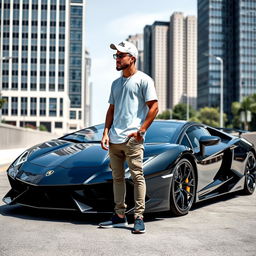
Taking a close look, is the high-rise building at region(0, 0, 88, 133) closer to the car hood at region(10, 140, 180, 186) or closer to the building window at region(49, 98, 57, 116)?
the building window at region(49, 98, 57, 116)

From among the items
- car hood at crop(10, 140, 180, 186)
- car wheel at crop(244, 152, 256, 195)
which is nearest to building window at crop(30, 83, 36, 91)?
car wheel at crop(244, 152, 256, 195)

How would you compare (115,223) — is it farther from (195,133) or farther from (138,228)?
(195,133)

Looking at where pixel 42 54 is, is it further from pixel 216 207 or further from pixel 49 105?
pixel 216 207

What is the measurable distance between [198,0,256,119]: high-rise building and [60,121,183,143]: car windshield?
12617 centimetres

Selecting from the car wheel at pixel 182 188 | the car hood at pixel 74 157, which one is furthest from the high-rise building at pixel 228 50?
the car hood at pixel 74 157

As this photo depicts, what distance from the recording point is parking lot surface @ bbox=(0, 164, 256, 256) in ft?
11.5

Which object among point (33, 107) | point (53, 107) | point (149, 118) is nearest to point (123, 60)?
point (149, 118)

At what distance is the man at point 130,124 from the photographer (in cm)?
417

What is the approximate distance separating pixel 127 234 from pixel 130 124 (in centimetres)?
99

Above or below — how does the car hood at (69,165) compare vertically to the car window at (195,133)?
below

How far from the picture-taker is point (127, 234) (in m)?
4.09

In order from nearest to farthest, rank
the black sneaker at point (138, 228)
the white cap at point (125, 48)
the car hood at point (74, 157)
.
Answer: the black sneaker at point (138, 228)
the white cap at point (125, 48)
the car hood at point (74, 157)

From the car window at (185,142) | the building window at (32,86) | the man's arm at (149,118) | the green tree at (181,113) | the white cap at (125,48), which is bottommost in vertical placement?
the car window at (185,142)

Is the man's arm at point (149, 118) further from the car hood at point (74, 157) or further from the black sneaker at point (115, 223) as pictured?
the black sneaker at point (115, 223)
